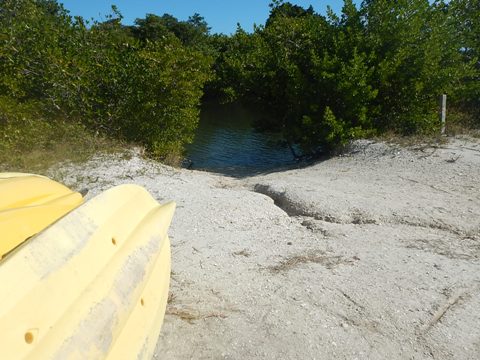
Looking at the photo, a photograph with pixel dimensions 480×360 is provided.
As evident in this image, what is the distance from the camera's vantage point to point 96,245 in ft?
6.57

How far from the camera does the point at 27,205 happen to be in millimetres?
2266

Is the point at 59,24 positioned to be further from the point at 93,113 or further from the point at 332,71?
the point at 332,71

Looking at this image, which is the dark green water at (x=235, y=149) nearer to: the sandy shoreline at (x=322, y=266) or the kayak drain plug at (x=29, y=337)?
the sandy shoreline at (x=322, y=266)

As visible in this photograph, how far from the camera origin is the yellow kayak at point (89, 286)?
1555mm

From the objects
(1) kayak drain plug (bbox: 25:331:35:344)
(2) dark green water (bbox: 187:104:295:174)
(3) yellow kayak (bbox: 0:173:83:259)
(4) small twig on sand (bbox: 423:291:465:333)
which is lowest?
(2) dark green water (bbox: 187:104:295:174)

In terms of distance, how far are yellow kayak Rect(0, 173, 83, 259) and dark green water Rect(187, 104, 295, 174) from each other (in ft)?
29.8

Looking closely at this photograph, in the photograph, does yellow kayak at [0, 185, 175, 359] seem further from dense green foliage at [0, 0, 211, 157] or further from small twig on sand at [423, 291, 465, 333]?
dense green foliage at [0, 0, 211, 157]

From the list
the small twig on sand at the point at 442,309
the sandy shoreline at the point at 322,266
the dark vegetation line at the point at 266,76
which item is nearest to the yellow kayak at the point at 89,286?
the sandy shoreline at the point at 322,266

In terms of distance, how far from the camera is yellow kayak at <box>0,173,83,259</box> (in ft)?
6.34

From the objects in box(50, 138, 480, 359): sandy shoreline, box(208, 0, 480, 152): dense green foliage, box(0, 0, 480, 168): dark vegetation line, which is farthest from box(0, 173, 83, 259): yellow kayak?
box(208, 0, 480, 152): dense green foliage

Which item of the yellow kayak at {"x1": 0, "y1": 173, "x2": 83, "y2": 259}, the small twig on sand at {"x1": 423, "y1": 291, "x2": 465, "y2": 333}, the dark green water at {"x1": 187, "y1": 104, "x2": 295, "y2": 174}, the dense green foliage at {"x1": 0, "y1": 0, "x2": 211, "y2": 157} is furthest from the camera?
the dark green water at {"x1": 187, "y1": 104, "x2": 295, "y2": 174}

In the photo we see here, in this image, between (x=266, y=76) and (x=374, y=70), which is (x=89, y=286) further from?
(x=266, y=76)

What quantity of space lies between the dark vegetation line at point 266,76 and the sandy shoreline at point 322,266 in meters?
2.47

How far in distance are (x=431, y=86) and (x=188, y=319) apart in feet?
32.5
